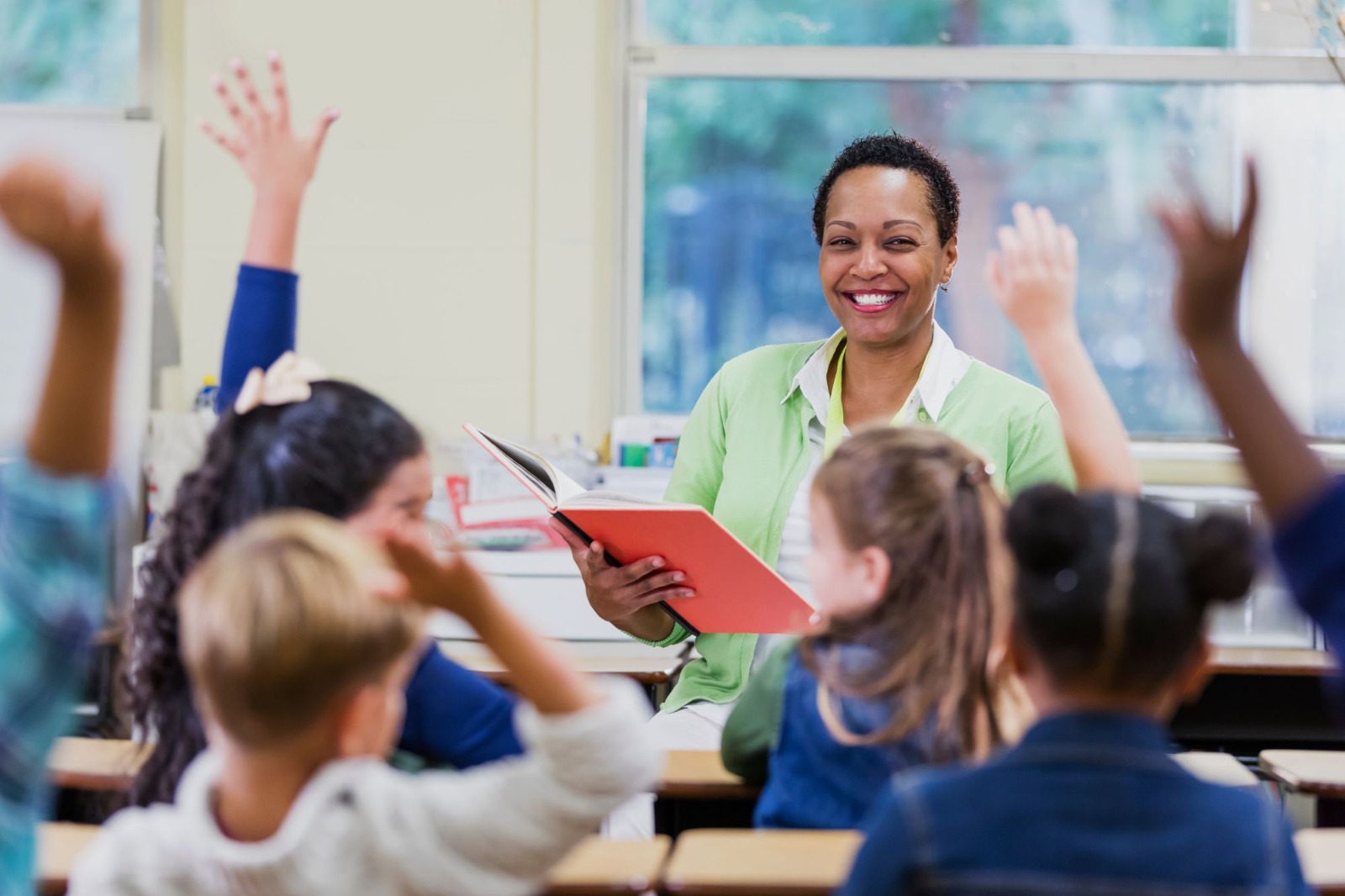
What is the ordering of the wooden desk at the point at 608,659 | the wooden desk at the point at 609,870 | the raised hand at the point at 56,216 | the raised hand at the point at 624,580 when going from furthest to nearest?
the wooden desk at the point at 608,659 < the raised hand at the point at 624,580 < the wooden desk at the point at 609,870 < the raised hand at the point at 56,216

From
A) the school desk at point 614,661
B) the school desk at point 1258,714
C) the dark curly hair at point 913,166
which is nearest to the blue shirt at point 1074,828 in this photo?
the school desk at point 614,661

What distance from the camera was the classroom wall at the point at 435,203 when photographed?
12.8ft

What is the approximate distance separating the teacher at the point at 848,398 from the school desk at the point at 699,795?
390 mm

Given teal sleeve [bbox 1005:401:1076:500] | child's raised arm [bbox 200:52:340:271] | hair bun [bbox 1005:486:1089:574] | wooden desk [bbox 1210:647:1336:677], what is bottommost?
wooden desk [bbox 1210:647:1336:677]

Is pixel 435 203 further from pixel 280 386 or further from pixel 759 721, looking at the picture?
pixel 759 721

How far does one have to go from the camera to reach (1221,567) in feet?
3.22

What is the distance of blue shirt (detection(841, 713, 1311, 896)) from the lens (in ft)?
3.06

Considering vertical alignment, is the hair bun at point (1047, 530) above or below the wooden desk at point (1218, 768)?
above

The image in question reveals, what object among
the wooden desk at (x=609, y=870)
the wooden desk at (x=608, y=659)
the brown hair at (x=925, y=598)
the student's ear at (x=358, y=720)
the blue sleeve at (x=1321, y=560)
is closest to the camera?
the blue sleeve at (x=1321, y=560)

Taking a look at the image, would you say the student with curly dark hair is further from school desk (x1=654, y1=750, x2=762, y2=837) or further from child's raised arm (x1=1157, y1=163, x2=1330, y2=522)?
child's raised arm (x1=1157, y1=163, x2=1330, y2=522)

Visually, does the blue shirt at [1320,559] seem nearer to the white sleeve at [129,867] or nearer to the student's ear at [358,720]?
the student's ear at [358,720]

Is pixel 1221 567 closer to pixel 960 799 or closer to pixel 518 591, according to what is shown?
pixel 960 799


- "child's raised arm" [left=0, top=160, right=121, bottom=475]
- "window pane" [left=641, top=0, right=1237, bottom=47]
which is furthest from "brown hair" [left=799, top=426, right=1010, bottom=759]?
"window pane" [left=641, top=0, right=1237, bottom=47]

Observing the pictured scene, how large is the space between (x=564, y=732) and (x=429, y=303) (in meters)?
3.05
